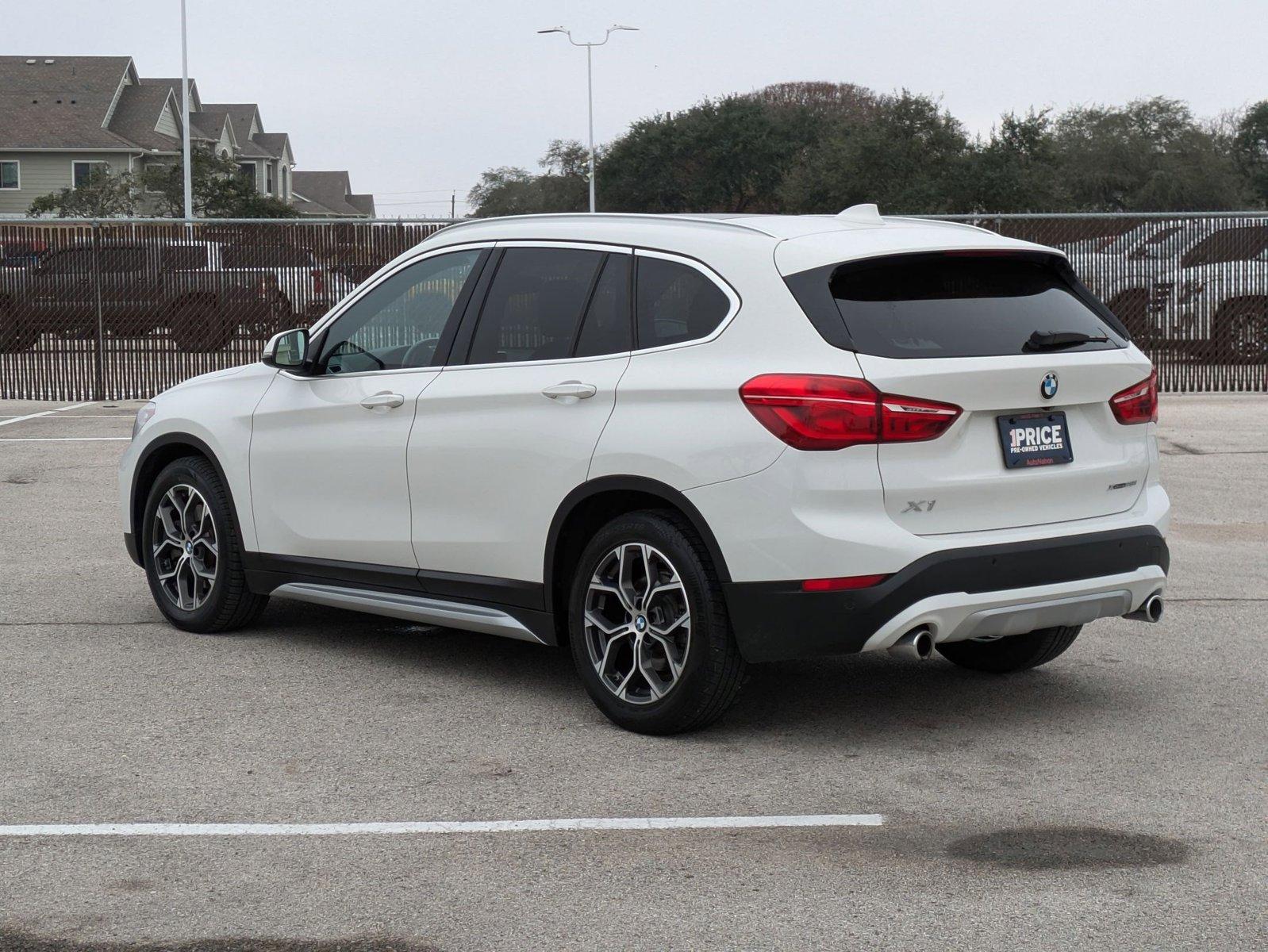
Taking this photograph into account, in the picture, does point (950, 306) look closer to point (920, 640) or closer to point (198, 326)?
point (920, 640)

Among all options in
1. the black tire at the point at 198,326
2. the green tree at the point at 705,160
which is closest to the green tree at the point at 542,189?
the green tree at the point at 705,160

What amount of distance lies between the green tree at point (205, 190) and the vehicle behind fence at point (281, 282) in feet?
130

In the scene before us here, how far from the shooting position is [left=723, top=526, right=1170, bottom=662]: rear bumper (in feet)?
16.6

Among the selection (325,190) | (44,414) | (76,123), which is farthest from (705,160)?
(44,414)

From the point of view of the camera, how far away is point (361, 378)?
658cm

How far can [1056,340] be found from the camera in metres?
5.47

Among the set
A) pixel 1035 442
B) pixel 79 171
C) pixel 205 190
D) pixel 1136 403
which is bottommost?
pixel 1035 442

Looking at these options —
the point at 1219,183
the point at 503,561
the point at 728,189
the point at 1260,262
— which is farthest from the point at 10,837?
the point at 728,189

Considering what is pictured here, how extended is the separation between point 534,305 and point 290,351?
1284 millimetres

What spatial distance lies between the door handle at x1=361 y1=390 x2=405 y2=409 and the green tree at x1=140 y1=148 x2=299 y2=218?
Result: 53742 millimetres

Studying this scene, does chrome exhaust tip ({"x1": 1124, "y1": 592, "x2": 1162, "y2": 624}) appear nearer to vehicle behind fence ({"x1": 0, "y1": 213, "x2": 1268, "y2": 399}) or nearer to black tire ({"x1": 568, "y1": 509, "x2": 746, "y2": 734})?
black tire ({"x1": 568, "y1": 509, "x2": 746, "y2": 734})

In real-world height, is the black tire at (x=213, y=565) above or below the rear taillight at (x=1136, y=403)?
below

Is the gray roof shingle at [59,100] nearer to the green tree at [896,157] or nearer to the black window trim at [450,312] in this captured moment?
the green tree at [896,157]

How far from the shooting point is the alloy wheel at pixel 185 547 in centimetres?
723
